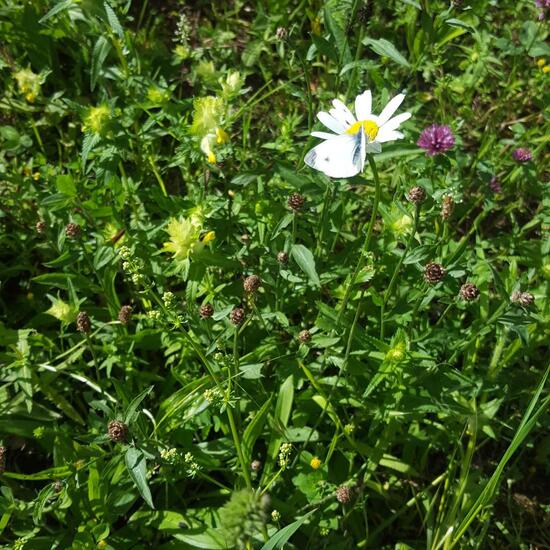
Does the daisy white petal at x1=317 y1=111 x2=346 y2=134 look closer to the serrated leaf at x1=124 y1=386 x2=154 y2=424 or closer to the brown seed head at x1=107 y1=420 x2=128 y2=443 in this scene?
the serrated leaf at x1=124 y1=386 x2=154 y2=424

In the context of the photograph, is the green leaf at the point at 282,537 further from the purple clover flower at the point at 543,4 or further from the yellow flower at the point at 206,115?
the purple clover flower at the point at 543,4

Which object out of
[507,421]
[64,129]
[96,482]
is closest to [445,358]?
[507,421]

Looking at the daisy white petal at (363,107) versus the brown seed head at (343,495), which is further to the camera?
the brown seed head at (343,495)

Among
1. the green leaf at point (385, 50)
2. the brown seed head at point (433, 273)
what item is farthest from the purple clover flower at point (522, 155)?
the brown seed head at point (433, 273)

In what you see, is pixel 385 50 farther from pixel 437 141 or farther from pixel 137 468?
pixel 137 468

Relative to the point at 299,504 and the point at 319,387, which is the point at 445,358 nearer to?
the point at 319,387

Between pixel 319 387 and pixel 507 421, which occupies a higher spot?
pixel 319 387

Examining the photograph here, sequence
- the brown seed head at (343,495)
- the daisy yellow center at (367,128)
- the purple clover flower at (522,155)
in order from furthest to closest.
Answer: the purple clover flower at (522,155), the brown seed head at (343,495), the daisy yellow center at (367,128)
